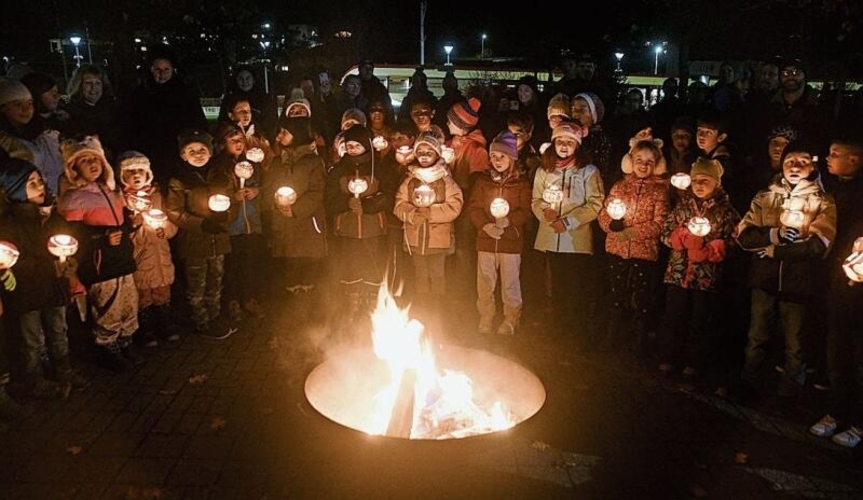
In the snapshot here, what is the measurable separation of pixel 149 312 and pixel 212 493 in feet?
10.3

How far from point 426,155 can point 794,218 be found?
11.3 ft

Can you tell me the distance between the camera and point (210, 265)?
6.96 m

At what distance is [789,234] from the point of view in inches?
197

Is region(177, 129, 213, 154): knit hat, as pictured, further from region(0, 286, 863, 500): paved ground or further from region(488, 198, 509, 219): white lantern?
region(488, 198, 509, 219): white lantern

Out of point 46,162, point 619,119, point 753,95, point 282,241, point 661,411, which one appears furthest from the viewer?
point 619,119

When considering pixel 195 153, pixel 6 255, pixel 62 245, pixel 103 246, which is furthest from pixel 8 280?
pixel 195 153

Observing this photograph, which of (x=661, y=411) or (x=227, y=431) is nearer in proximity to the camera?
(x=227, y=431)

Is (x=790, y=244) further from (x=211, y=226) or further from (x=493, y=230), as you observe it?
(x=211, y=226)

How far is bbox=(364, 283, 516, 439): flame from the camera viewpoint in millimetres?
4258

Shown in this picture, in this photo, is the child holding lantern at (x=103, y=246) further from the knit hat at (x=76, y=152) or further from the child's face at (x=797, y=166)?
the child's face at (x=797, y=166)

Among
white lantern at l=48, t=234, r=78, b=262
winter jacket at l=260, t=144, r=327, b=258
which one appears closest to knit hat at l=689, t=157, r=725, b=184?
winter jacket at l=260, t=144, r=327, b=258

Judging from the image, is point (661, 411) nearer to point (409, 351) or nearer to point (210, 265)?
point (409, 351)

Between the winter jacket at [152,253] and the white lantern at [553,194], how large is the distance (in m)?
3.88

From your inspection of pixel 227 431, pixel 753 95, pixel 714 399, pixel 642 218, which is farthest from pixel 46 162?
pixel 753 95
